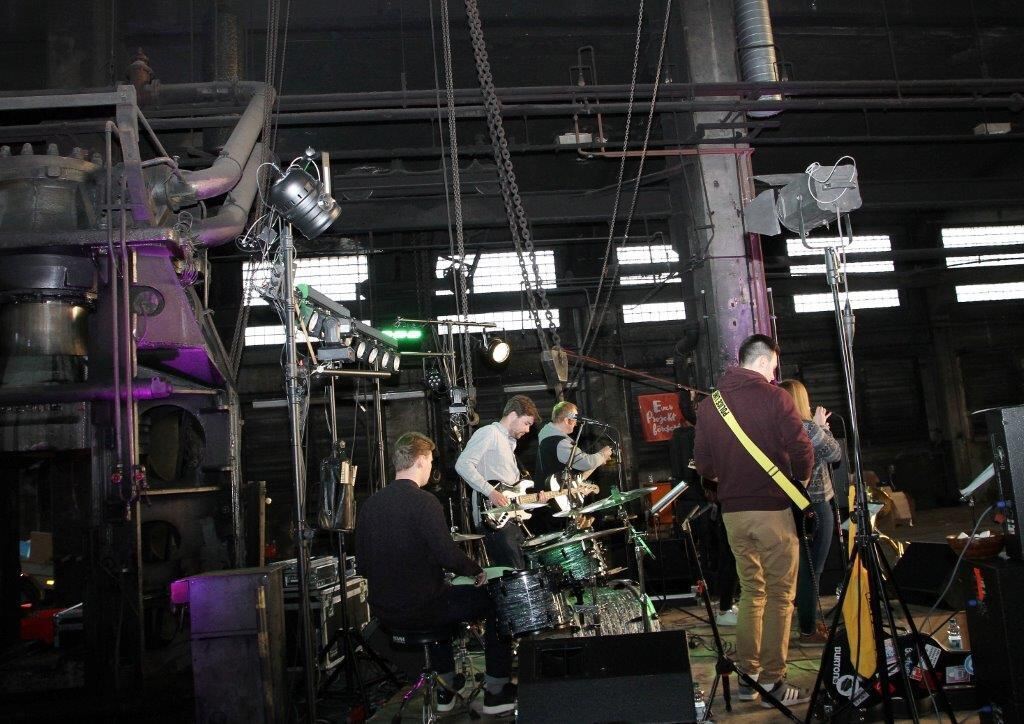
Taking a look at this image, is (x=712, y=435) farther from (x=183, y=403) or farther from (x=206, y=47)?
(x=206, y=47)

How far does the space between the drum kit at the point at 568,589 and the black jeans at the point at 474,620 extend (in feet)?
0.24

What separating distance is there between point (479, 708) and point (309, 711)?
1172 mm

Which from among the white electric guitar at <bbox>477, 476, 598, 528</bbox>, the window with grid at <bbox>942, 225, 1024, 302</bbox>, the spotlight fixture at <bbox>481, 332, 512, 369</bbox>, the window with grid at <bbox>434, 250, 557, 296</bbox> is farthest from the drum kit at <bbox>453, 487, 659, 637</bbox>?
the window with grid at <bbox>942, 225, 1024, 302</bbox>

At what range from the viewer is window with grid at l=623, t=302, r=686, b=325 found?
50.9 feet

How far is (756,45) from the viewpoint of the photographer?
9.40 metres

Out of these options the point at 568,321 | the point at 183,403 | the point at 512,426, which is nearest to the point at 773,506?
the point at 512,426

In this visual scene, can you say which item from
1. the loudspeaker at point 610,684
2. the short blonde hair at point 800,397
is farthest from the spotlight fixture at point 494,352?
the loudspeaker at point 610,684

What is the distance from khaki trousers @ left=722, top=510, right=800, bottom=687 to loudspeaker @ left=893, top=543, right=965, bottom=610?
300cm

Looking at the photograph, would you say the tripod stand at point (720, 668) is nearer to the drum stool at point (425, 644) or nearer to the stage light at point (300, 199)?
the drum stool at point (425, 644)

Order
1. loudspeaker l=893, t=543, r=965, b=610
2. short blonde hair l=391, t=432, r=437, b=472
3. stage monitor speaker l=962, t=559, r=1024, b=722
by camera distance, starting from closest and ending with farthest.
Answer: stage monitor speaker l=962, t=559, r=1024, b=722 < short blonde hair l=391, t=432, r=437, b=472 < loudspeaker l=893, t=543, r=965, b=610

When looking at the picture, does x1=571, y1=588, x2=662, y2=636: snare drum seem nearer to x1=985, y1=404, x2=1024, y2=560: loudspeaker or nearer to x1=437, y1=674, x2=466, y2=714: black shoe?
x1=437, y1=674, x2=466, y2=714: black shoe

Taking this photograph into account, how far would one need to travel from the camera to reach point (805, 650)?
5.88 m

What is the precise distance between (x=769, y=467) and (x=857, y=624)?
95cm

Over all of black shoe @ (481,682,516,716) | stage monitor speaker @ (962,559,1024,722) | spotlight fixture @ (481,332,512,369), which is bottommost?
black shoe @ (481,682,516,716)
